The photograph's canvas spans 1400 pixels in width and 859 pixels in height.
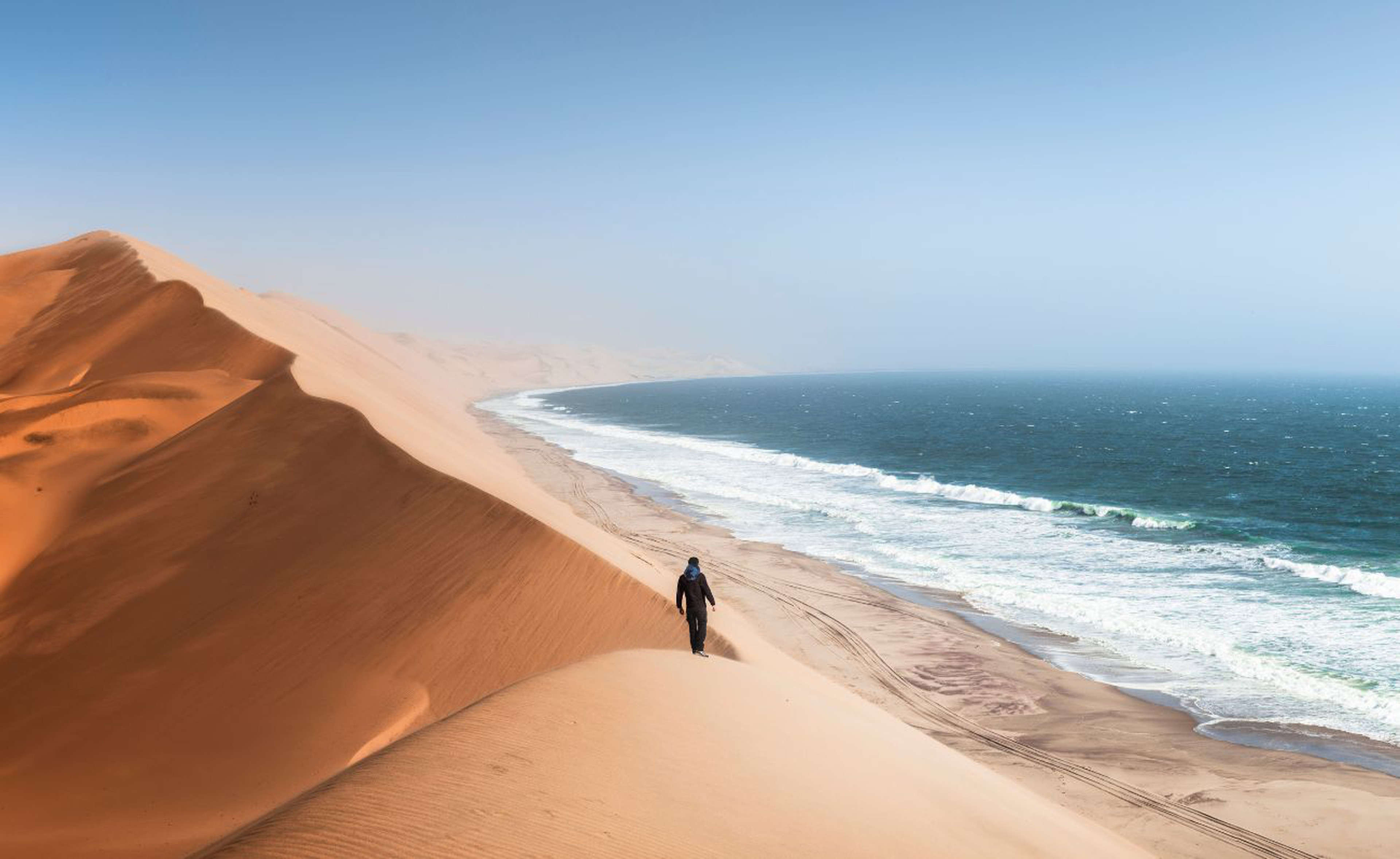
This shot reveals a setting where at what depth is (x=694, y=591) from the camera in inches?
390

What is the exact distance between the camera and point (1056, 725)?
14219 millimetres

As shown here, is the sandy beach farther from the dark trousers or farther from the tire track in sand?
the dark trousers

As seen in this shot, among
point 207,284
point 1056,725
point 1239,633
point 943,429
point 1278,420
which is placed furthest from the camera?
point 1278,420

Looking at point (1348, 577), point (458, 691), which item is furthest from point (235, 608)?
point (1348, 577)

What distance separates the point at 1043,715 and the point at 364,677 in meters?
10.9

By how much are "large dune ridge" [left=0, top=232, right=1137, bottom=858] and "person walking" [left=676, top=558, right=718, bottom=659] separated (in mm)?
531

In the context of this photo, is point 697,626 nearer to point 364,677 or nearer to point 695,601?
point 695,601

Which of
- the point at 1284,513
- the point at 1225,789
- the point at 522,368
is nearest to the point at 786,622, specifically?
the point at 1225,789

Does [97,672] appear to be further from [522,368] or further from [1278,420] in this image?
[522,368]

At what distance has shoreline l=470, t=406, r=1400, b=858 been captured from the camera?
10938 millimetres

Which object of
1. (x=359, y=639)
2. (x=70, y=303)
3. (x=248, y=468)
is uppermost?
(x=70, y=303)

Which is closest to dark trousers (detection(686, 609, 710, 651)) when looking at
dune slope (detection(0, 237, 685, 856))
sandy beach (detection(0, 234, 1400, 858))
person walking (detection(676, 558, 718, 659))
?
person walking (detection(676, 558, 718, 659))

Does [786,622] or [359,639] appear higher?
[359,639]

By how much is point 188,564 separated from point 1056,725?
14.7 meters
